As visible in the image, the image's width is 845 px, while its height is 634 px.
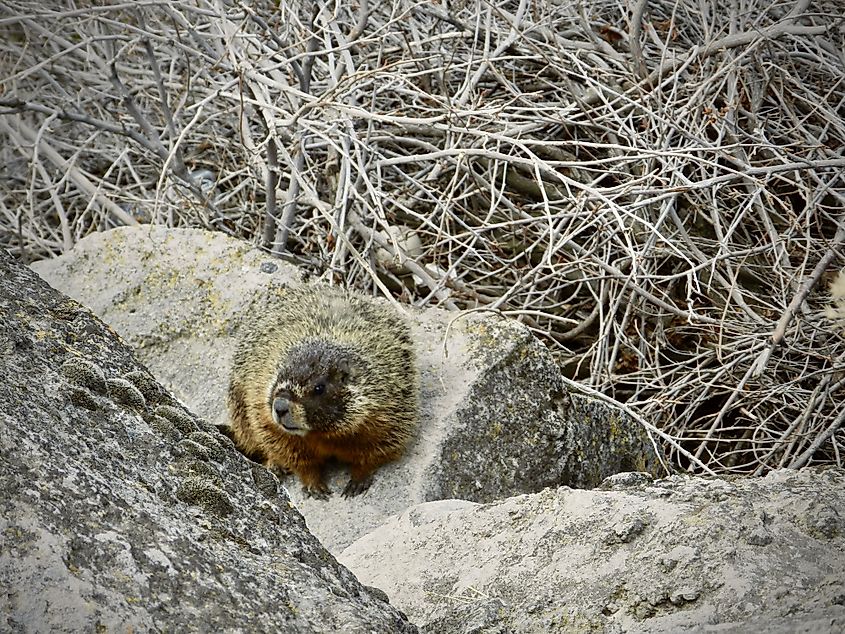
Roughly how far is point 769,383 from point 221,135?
423 centimetres

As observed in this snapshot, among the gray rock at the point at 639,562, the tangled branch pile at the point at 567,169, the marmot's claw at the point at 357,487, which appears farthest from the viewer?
the tangled branch pile at the point at 567,169

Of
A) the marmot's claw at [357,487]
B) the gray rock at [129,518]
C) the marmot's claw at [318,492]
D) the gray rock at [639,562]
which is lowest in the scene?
the marmot's claw at [318,492]

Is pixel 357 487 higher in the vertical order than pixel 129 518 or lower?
lower

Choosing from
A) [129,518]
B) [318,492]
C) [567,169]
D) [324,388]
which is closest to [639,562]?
[129,518]

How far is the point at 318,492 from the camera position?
15.5 ft

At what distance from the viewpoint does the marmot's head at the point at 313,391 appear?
14.8 ft

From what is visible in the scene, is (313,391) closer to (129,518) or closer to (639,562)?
(639,562)

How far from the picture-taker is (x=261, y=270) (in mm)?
5359

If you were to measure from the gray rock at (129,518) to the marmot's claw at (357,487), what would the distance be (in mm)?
1996

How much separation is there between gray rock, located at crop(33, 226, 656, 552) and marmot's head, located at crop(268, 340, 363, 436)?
0.36 metres

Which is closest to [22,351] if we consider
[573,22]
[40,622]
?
[40,622]

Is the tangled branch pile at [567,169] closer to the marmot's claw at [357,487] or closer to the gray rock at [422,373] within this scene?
the gray rock at [422,373]

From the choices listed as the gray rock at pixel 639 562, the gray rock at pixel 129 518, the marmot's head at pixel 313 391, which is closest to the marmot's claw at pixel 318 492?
the marmot's head at pixel 313 391

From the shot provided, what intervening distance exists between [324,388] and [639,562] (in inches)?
86.1
